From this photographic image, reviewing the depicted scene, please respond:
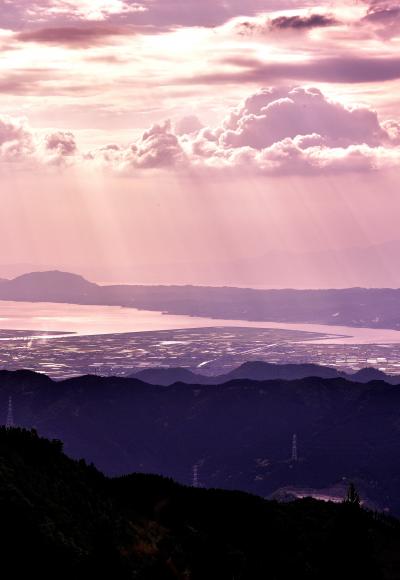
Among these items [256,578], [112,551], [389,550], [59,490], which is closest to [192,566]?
[256,578]

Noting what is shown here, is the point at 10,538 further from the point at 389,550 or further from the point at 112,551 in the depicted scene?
the point at 389,550

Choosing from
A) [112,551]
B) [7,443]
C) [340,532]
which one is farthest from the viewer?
[7,443]

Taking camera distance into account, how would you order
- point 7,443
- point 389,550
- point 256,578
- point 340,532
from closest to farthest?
1. point 340,532
2. point 256,578
3. point 7,443
4. point 389,550

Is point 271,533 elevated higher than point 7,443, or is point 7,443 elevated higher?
point 7,443

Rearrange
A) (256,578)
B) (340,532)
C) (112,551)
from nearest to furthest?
(112,551)
(340,532)
(256,578)

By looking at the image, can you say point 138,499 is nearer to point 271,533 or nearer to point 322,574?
point 271,533

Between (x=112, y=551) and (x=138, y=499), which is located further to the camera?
(x=138, y=499)

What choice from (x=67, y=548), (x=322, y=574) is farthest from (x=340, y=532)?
(x=67, y=548)
